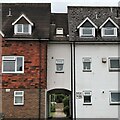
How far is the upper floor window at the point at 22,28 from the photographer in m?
26.8

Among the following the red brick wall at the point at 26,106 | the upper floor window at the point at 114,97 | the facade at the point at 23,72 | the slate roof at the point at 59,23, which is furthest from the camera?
the slate roof at the point at 59,23

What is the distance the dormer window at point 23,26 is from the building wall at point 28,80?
3.81 ft

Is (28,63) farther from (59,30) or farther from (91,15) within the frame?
(91,15)

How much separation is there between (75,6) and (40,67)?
8.34 meters

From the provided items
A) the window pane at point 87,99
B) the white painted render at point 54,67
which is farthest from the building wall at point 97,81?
the white painted render at point 54,67

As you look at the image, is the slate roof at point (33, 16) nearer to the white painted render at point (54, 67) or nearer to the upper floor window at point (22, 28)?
the upper floor window at point (22, 28)

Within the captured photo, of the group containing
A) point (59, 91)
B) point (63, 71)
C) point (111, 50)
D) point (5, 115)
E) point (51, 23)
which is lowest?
point (5, 115)

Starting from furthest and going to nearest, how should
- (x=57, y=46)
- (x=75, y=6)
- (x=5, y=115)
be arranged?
(x=75, y=6), (x=57, y=46), (x=5, y=115)

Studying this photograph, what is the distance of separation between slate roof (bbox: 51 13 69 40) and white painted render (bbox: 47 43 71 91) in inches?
35.9

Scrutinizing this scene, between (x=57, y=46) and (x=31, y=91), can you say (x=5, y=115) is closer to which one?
(x=31, y=91)

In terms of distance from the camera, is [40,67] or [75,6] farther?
[75,6]

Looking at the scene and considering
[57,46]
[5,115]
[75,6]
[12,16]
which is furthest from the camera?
[75,6]

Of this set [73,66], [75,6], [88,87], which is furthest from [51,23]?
[88,87]

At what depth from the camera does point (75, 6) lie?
102 feet
